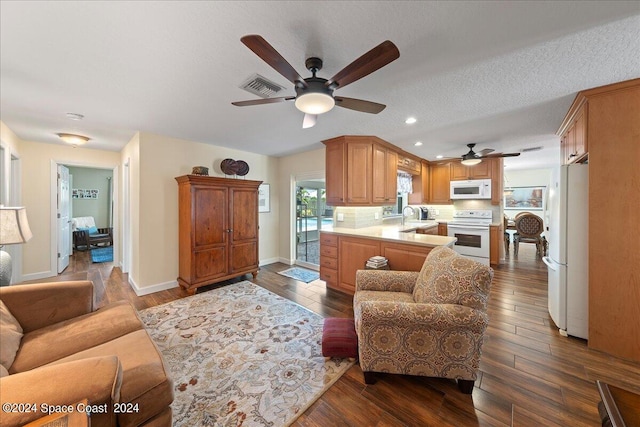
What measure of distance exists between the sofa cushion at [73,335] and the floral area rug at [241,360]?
0.50 metres

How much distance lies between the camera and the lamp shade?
175cm

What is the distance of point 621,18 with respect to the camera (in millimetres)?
1309

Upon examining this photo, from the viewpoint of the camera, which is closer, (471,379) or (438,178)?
Answer: (471,379)

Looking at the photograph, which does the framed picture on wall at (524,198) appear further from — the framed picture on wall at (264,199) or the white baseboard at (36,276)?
the white baseboard at (36,276)

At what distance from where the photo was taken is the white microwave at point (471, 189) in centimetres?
501

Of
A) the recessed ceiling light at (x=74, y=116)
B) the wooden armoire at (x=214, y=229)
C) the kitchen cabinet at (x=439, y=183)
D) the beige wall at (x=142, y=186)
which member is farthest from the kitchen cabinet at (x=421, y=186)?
the recessed ceiling light at (x=74, y=116)

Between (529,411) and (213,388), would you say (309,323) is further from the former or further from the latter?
(529,411)

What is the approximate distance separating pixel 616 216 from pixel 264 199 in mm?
4918

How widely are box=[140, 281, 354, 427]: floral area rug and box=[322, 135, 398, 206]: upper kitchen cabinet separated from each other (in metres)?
1.85

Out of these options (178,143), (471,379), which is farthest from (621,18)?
(178,143)

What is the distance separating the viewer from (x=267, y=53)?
127cm

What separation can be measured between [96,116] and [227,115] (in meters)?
1.58

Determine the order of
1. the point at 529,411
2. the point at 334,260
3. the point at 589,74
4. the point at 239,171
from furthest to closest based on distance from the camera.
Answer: the point at 239,171 < the point at 334,260 < the point at 589,74 < the point at 529,411

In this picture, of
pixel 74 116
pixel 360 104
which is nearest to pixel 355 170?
pixel 360 104
